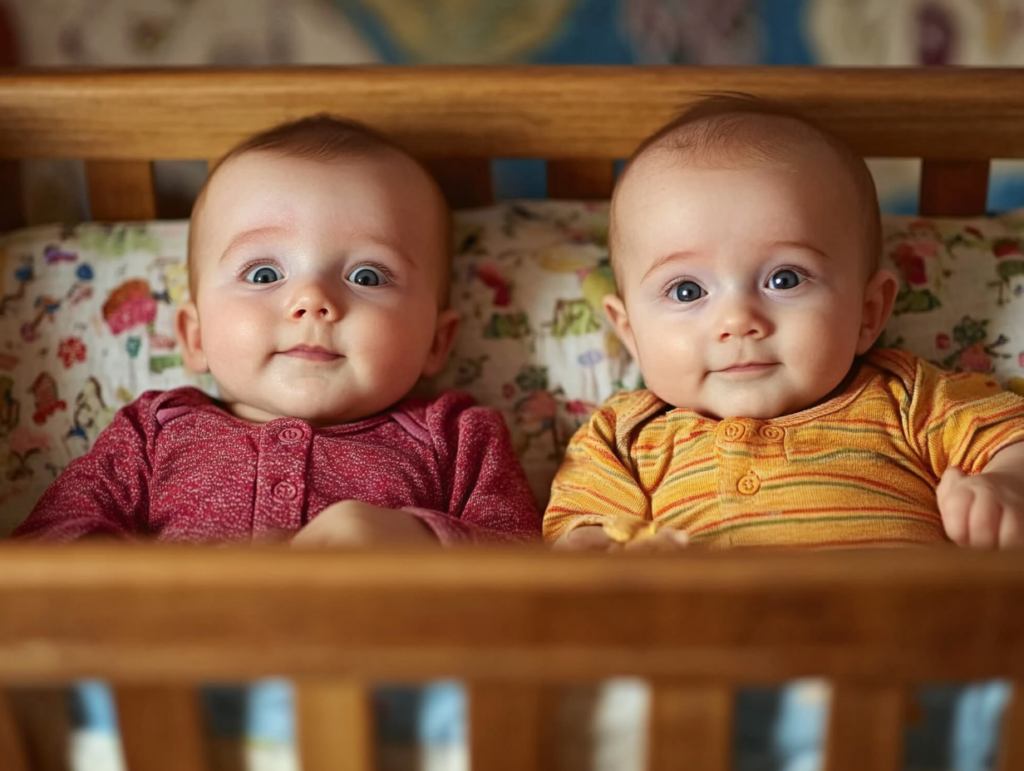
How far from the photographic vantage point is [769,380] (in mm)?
1151

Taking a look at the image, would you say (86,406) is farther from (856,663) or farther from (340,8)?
(856,663)

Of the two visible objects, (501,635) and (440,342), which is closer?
(501,635)

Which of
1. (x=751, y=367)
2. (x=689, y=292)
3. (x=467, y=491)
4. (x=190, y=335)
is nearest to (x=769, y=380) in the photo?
(x=751, y=367)

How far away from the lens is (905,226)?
1.43 meters

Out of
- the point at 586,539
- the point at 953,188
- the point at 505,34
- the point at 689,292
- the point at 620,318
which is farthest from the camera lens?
the point at 505,34

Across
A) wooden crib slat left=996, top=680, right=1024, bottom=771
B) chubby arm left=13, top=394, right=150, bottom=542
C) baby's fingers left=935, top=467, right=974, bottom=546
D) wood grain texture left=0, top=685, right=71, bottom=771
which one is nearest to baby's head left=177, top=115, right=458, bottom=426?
chubby arm left=13, top=394, right=150, bottom=542

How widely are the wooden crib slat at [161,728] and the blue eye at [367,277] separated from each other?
579mm

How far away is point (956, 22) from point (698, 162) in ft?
3.17

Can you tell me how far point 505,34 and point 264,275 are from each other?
0.83 metres

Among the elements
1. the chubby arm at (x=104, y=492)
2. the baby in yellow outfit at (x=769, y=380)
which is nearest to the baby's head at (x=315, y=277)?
the chubby arm at (x=104, y=492)

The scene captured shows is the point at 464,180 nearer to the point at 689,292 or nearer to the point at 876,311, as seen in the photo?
the point at 689,292

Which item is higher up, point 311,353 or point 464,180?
point 464,180

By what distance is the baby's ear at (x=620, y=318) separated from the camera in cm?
130

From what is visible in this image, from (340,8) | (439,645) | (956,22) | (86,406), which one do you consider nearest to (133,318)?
(86,406)
